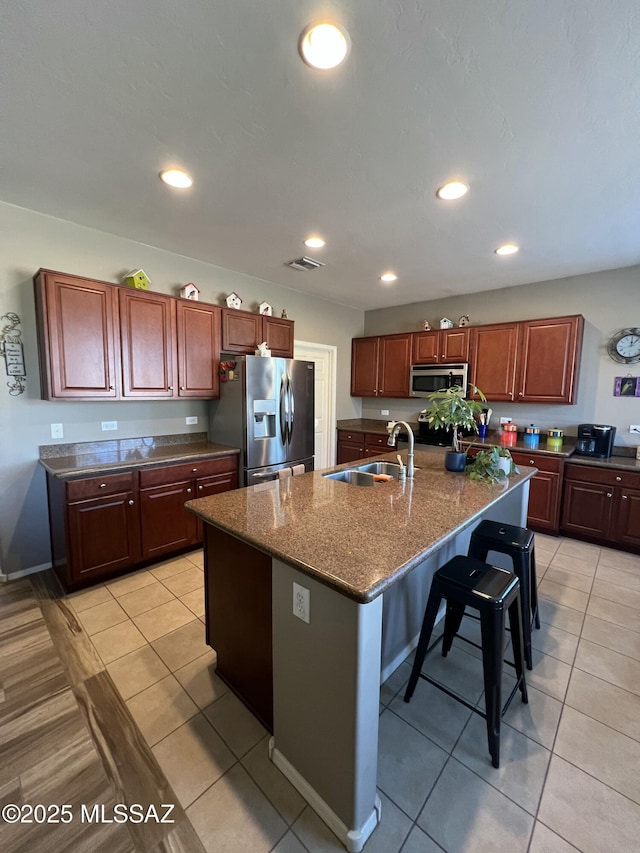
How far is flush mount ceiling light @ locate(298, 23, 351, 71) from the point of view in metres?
1.21

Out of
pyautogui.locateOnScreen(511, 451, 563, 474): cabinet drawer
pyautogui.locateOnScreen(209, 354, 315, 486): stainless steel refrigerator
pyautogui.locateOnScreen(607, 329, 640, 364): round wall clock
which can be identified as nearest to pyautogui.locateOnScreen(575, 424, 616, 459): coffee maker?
pyautogui.locateOnScreen(511, 451, 563, 474): cabinet drawer

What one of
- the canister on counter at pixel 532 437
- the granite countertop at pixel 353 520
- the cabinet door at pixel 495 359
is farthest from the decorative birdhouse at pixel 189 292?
the canister on counter at pixel 532 437

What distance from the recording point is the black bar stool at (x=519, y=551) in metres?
1.89

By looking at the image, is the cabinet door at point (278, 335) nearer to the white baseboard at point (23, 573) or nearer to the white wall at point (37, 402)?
the white wall at point (37, 402)

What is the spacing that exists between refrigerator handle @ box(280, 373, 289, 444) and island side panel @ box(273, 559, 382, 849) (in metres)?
2.35

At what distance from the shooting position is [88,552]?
101 inches

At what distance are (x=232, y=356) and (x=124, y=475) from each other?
1.50m

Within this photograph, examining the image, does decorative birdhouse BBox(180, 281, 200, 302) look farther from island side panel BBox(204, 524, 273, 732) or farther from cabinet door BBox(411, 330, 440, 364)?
cabinet door BBox(411, 330, 440, 364)

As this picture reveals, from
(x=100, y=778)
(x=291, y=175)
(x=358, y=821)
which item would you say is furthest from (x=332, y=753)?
(x=291, y=175)

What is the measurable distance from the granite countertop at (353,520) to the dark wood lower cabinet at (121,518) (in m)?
1.12

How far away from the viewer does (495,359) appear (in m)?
4.17

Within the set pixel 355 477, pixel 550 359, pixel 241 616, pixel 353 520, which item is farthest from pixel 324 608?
pixel 550 359

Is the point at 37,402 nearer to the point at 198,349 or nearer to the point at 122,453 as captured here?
the point at 122,453

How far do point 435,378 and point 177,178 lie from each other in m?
3.56
